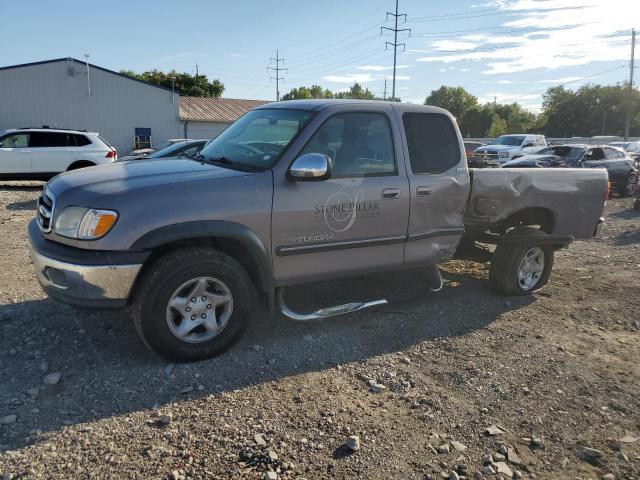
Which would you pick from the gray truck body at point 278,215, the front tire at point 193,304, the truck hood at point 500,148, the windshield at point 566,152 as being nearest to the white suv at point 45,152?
the gray truck body at point 278,215

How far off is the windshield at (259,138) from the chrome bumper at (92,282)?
1.30m

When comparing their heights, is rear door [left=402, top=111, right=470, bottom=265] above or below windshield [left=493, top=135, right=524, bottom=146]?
below

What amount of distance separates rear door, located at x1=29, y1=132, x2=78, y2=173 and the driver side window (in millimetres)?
13607

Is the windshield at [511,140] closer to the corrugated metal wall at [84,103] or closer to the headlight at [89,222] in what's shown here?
the corrugated metal wall at [84,103]

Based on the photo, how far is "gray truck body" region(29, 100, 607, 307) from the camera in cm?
349

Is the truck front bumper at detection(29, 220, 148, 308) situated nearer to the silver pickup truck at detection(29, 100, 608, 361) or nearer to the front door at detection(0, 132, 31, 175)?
the silver pickup truck at detection(29, 100, 608, 361)

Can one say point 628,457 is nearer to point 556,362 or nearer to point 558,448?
point 558,448

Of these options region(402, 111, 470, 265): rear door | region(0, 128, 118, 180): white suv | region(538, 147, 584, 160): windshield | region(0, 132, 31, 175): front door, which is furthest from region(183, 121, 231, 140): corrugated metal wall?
region(402, 111, 470, 265): rear door

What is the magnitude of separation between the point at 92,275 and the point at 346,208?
6.48 feet

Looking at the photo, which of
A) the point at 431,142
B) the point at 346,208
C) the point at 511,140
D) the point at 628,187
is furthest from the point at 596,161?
the point at 346,208

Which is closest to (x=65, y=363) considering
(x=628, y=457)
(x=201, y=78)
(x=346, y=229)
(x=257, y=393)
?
(x=257, y=393)

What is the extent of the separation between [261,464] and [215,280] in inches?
55.8

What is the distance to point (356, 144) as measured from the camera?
447cm

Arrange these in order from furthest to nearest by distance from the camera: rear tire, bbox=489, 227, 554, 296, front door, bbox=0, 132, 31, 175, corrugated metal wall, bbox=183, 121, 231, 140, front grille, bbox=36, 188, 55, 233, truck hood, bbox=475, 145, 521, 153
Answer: corrugated metal wall, bbox=183, 121, 231, 140, truck hood, bbox=475, 145, 521, 153, front door, bbox=0, 132, 31, 175, rear tire, bbox=489, 227, 554, 296, front grille, bbox=36, 188, 55, 233
